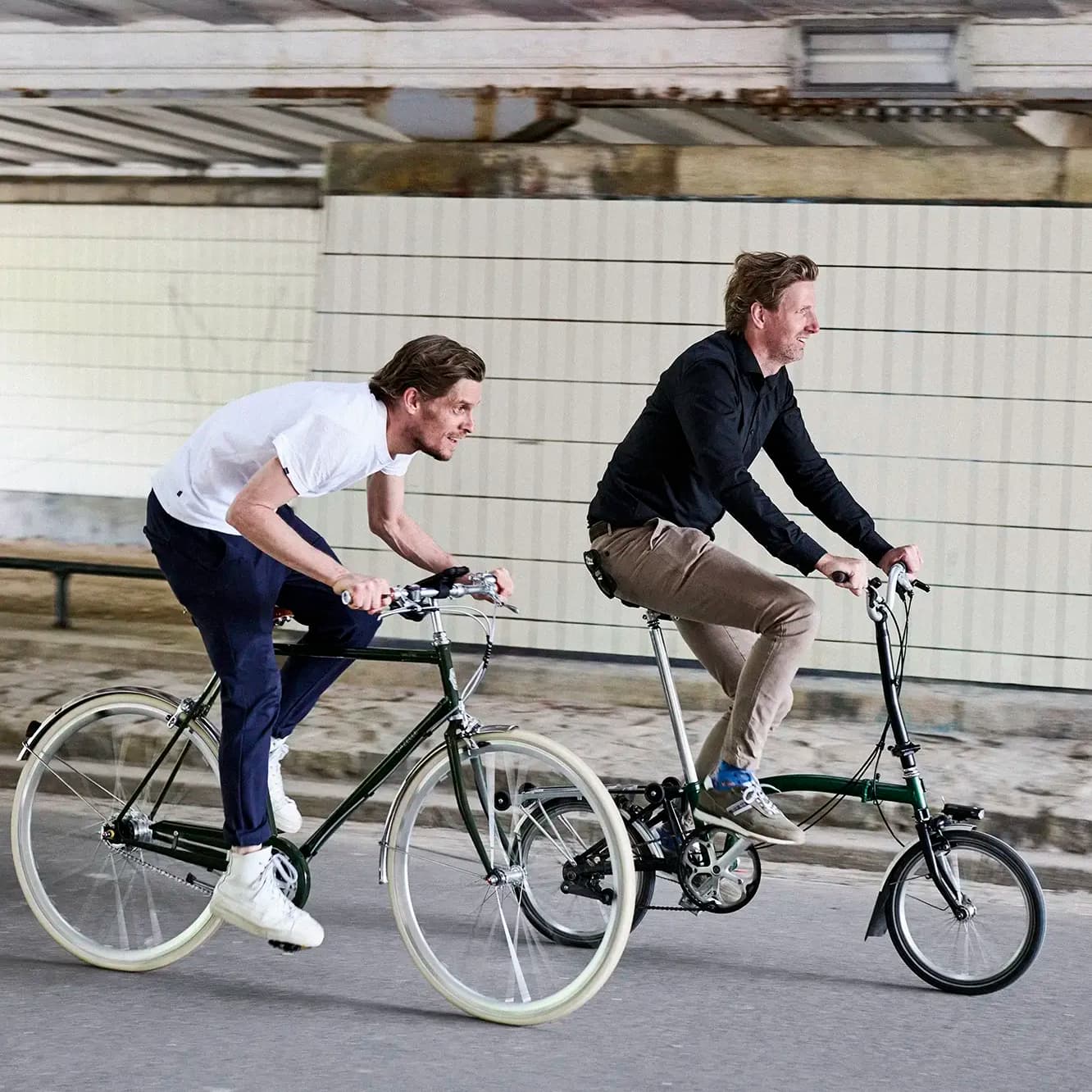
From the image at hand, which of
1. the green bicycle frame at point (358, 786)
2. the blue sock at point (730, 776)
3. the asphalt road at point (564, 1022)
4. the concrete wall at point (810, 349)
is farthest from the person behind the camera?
the concrete wall at point (810, 349)

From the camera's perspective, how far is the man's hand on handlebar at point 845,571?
4277 millimetres

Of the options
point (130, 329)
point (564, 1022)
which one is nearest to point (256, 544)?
point (564, 1022)

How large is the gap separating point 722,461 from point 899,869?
1226mm

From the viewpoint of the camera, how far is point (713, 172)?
807cm

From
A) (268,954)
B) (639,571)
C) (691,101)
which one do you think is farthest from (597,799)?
(691,101)

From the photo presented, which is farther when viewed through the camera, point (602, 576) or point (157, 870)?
point (602, 576)

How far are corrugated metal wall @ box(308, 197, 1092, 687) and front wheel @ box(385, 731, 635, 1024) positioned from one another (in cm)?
412

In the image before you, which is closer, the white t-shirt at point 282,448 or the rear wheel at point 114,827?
the white t-shirt at point 282,448

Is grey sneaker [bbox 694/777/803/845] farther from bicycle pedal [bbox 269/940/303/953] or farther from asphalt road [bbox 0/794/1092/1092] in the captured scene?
bicycle pedal [bbox 269/940/303/953]

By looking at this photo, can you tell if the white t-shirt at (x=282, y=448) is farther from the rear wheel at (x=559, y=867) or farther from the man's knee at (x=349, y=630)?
the rear wheel at (x=559, y=867)

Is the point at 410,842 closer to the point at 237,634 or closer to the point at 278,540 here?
the point at 237,634

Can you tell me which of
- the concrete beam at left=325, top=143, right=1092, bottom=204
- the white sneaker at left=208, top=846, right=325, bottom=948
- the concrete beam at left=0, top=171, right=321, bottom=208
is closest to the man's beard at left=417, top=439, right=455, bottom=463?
the white sneaker at left=208, top=846, right=325, bottom=948

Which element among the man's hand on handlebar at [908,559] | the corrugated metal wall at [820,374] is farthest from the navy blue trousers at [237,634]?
the corrugated metal wall at [820,374]

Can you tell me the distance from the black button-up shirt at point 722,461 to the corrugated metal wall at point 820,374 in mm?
3174
